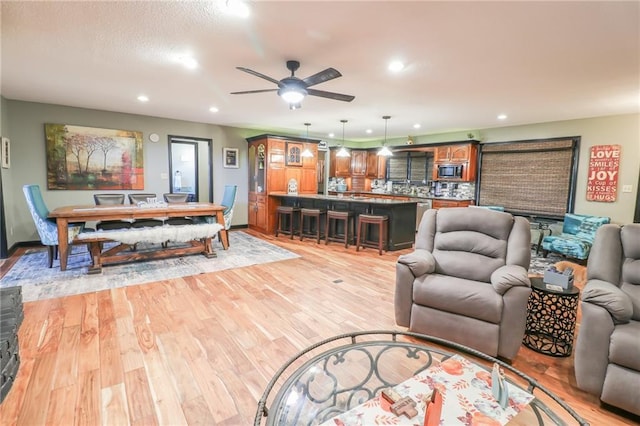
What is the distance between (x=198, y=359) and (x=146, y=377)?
33 centimetres

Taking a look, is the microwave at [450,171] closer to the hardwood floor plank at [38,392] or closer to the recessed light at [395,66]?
the recessed light at [395,66]

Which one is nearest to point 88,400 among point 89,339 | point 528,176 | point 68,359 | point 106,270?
point 68,359

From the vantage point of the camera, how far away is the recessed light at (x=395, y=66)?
312 centimetres

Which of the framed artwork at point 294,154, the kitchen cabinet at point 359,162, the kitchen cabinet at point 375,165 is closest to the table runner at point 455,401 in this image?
the framed artwork at point 294,154

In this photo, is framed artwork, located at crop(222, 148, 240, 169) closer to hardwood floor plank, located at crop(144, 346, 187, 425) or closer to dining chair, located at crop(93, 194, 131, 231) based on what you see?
dining chair, located at crop(93, 194, 131, 231)

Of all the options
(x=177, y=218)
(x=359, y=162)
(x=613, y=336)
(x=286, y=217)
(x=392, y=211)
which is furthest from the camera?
(x=359, y=162)

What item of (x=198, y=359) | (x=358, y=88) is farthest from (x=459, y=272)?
(x=358, y=88)

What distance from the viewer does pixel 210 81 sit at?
378 cm

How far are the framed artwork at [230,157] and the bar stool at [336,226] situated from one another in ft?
9.50

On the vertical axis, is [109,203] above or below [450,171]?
below

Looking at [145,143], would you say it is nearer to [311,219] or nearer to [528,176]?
[311,219]

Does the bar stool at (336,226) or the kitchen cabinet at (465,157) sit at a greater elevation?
the kitchen cabinet at (465,157)

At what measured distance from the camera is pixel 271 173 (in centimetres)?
688

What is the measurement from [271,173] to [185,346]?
4.94m
